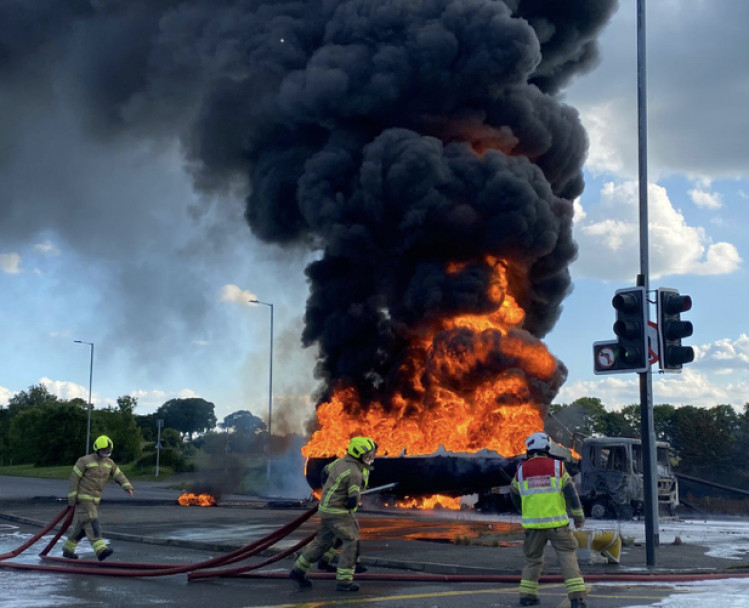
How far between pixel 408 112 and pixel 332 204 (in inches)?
162

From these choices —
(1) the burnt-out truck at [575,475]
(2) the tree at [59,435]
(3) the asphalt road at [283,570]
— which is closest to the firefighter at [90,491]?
(3) the asphalt road at [283,570]

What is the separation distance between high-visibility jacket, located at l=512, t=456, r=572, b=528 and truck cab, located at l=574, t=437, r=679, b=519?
1333 cm

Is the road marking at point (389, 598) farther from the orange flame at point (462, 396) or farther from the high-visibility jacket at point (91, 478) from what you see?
the orange flame at point (462, 396)

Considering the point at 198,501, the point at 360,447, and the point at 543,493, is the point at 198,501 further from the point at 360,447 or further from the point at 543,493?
the point at 543,493

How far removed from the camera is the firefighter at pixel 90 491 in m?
11.1

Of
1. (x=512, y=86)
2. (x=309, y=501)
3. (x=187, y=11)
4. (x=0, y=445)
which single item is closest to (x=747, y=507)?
(x=309, y=501)

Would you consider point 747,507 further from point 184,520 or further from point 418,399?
point 184,520

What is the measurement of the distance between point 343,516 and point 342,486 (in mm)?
294

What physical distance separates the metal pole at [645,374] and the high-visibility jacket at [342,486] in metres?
3.74

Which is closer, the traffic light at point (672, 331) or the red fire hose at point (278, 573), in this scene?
the red fire hose at point (278, 573)

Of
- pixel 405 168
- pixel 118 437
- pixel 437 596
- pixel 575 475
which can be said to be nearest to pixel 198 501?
pixel 575 475

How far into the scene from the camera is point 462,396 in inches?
1001

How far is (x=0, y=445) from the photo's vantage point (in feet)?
290

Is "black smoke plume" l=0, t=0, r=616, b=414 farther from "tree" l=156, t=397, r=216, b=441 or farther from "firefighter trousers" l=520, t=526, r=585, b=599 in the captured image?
"tree" l=156, t=397, r=216, b=441
